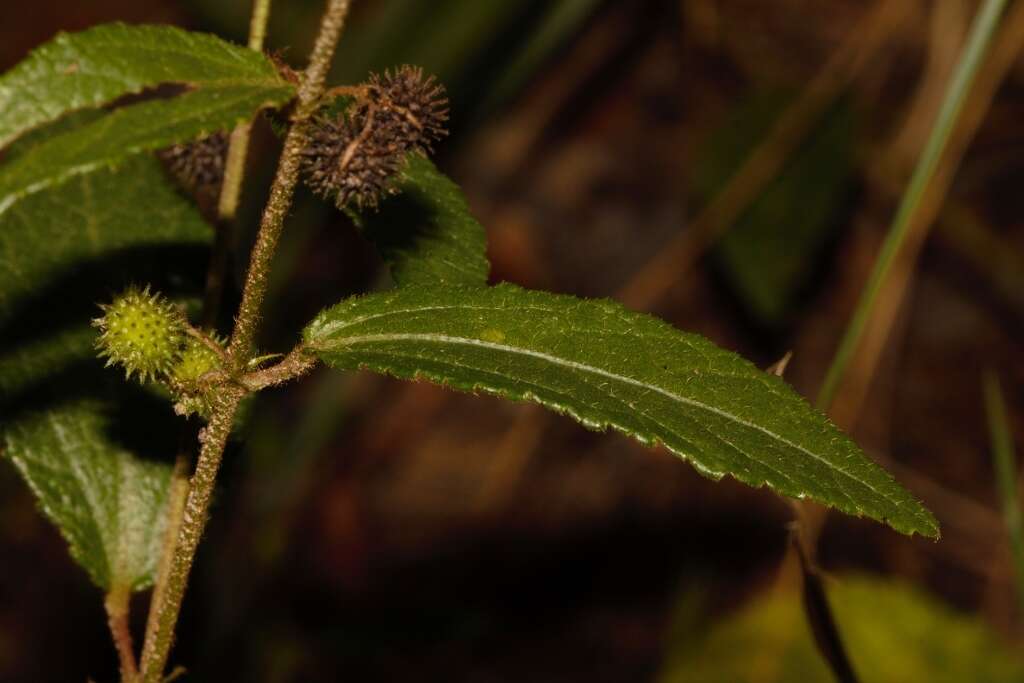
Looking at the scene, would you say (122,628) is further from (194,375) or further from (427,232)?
(427,232)

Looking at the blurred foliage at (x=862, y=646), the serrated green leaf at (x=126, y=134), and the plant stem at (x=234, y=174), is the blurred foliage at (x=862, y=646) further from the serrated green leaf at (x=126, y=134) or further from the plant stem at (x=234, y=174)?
the serrated green leaf at (x=126, y=134)

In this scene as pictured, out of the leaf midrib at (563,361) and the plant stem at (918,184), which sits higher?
the plant stem at (918,184)

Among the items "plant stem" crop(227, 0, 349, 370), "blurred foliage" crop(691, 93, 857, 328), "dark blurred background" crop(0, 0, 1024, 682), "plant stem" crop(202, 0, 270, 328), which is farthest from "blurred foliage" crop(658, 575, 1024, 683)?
"plant stem" crop(227, 0, 349, 370)

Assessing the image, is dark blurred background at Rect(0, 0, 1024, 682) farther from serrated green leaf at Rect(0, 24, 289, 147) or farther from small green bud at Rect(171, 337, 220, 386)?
serrated green leaf at Rect(0, 24, 289, 147)

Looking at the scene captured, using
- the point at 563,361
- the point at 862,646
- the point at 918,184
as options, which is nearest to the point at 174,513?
the point at 563,361

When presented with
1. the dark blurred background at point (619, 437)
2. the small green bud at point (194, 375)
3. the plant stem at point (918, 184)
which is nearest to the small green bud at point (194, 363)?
the small green bud at point (194, 375)

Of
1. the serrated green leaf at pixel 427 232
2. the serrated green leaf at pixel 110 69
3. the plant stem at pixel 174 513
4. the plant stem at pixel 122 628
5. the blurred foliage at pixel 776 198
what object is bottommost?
the plant stem at pixel 122 628
